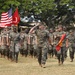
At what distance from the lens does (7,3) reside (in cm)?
4359

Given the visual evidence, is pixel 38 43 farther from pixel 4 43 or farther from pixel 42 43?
pixel 4 43

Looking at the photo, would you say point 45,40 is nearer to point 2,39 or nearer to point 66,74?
point 66,74

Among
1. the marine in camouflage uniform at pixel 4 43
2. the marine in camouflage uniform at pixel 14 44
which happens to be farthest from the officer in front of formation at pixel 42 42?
the marine in camouflage uniform at pixel 4 43

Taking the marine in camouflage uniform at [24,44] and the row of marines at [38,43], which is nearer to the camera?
the row of marines at [38,43]

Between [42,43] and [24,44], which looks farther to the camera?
[24,44]

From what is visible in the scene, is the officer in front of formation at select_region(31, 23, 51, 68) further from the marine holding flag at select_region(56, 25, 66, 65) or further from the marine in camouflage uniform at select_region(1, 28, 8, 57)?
the marine in camouflage uniform at select_region(1, 28, 8, 57)

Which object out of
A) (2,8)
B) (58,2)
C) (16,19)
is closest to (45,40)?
(16,19)

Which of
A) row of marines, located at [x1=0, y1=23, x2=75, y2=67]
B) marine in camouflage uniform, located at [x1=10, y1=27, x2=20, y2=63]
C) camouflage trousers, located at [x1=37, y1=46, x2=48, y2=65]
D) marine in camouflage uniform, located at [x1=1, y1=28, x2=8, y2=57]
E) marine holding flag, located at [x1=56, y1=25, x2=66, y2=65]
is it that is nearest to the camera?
camouflage trousers, located at [x1=37, y1=46, x2=48, y2=65]

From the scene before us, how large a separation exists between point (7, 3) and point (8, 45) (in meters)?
21.6

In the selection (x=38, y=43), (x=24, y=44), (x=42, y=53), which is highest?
(x=38, y=43)

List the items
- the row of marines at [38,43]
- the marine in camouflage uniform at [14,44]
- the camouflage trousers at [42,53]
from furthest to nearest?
the marine in camouflage uniform at [14,44], the row of marines at [38,43], the camouflage trousers at [42,53]

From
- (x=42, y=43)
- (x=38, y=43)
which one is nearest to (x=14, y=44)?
(x=38, y=43)

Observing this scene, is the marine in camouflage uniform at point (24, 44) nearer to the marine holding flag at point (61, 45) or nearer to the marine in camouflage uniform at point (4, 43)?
the marine in camouflage uniform at point (4, 43)

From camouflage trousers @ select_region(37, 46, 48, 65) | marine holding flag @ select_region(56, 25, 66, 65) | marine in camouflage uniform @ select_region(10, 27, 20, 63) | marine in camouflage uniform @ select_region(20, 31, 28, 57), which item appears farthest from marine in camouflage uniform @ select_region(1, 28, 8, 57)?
camouflage trousers @ select_region(37, 46, 48, 65)
